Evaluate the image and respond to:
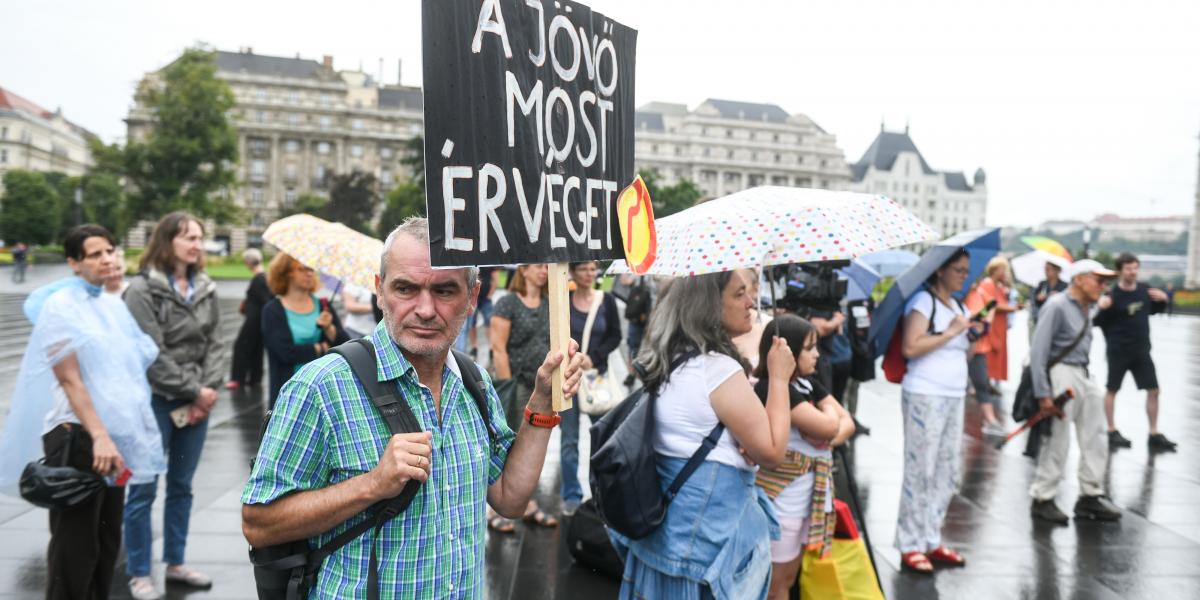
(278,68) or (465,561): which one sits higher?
(278,68)

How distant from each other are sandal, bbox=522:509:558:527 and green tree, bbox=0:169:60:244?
76.6m

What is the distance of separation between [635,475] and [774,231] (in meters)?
1.14

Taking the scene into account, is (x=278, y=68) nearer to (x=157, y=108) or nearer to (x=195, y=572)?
(x=157, y=108)

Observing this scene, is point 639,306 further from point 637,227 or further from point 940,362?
point 637,227

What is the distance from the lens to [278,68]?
101688 millimetres

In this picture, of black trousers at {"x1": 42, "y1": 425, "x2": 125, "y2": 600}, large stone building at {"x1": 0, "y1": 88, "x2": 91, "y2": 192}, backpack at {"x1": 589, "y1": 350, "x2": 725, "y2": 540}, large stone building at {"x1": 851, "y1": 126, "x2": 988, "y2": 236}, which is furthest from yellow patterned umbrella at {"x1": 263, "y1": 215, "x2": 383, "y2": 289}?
large stone building at {"x1": 851, "y1": 126, "x2": 988, "y2": 236}

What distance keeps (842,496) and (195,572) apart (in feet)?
11.0

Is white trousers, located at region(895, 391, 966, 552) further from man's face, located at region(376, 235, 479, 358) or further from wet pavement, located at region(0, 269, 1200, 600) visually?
man's face, located at region(376, 235, 479, 358)

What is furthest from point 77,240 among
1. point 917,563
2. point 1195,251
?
point 1195,251

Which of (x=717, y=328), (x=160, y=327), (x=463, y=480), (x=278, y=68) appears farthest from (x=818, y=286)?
(x=278, y=68)

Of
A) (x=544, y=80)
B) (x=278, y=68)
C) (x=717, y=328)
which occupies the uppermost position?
(x=278, y=68)

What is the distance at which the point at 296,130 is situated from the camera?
317 feet

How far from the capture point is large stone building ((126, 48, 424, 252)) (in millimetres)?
95562

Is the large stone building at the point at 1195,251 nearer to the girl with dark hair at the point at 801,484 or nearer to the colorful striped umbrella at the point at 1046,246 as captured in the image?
the colorful striped umbrella at the point at 1046,246
